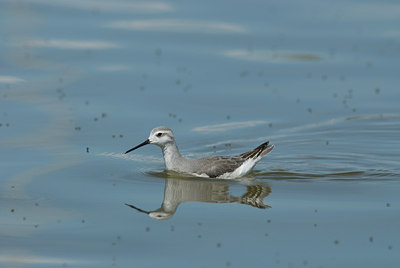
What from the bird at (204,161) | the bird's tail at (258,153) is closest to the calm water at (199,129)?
the bird at (204,161)

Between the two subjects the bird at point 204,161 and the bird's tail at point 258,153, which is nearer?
the bird at point 204,161

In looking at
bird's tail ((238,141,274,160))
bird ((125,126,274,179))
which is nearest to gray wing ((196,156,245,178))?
bird ((125,126,274,179))

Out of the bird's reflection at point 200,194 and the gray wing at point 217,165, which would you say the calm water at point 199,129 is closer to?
the bird's reflection at point 200,194

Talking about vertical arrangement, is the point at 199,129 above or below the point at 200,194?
above

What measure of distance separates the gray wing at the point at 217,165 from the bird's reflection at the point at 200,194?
0.18 meters

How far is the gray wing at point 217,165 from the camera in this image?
1823 centimetres

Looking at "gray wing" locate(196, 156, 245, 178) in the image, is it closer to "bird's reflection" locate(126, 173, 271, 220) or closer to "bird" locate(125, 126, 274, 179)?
"bird" locate(125, 126, 274, 179)

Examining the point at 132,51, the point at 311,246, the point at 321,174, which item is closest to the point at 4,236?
the point at 311,246

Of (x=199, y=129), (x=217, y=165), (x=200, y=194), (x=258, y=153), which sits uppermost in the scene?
(x=199, y=129)

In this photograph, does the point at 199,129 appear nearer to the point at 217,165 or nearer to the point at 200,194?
the point at 217,165

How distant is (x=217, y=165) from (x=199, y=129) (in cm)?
339

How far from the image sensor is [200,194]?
17.5m

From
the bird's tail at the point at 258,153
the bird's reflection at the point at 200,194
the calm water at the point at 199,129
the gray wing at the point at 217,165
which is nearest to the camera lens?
the calm water at the point at 199,129

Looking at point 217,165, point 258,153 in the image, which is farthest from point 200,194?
point 258,153
